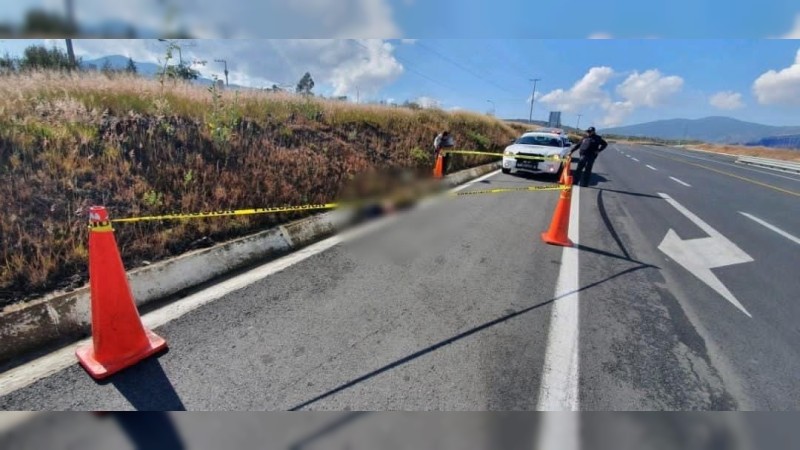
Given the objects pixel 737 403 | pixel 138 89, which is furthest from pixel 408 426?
pixel 138 89

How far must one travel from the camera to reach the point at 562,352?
261 centimetres

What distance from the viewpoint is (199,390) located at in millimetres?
2084

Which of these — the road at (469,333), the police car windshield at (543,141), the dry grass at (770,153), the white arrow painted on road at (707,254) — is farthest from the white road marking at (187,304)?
the dry grass at (770,153)

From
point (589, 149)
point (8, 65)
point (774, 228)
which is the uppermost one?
point (8, 65)

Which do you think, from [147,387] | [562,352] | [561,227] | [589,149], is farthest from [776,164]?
[147,387]

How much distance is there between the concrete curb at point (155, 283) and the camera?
2377 millimetres

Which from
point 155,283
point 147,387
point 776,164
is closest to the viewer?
point 147,387

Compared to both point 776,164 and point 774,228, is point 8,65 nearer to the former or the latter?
point 774,228

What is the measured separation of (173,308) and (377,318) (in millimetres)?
1685

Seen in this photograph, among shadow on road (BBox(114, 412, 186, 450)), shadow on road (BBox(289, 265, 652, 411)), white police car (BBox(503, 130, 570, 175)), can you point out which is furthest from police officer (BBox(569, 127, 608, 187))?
shadow on road (BBox(114, 412, 186, 450))

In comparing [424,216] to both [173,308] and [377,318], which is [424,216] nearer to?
[377,318]

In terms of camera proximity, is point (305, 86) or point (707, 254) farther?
point (305, 86)

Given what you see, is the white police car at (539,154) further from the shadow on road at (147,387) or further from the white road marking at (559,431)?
the shadow on road at (147,387)

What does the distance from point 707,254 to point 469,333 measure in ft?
14.8
